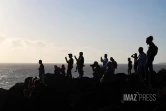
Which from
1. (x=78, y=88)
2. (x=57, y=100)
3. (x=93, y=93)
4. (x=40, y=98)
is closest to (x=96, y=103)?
(x=93, y=93)

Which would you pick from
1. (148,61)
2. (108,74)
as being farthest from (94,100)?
(148,61)

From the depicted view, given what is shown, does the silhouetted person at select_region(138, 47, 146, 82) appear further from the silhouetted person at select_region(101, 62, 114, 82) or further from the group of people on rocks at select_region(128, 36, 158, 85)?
the silhouetted person at select_region(101, 62, 114, 82)

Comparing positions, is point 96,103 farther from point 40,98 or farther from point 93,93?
point 40,98

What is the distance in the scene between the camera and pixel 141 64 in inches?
632

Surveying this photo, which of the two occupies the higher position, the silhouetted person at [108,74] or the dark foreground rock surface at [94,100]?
the silhouetted person at [108,74]

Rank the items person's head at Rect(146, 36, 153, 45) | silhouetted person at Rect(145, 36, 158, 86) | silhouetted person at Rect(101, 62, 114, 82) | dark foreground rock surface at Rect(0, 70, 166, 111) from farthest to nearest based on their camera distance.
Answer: silhouetted person at Rect(101, 62, 114, 82) → silhouetted person at Rect(145, 36, 158, 86) → person's head at Rect(146, 36, 153, 45) → dark foreground rock surface at Rect(0, 70, 166, 111)

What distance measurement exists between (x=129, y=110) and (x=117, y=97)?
2024 mm

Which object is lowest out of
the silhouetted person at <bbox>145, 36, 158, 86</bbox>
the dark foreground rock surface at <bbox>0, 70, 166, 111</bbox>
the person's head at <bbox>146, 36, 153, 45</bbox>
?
the dark foreground rock surface at <bbox>0, 70, 166, 111</bbox>

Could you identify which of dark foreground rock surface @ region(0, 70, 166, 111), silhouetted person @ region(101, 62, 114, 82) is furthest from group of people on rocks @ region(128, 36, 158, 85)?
silhouetted person @ region(101, 62, 114, 82)

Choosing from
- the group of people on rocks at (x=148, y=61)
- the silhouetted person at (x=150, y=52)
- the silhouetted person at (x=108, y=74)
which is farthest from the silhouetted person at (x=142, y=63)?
the silhouetted person at (x=108, y=74)

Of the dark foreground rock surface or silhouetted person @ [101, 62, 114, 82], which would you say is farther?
silhouetted person @ [101, 62, 114, 82]

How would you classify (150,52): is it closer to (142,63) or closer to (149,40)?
(149,40)

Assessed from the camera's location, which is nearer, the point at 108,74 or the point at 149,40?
the point at 149,40

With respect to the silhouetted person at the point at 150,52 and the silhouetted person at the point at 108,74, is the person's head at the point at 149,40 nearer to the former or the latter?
the silhouetted person at the point at 150,52
